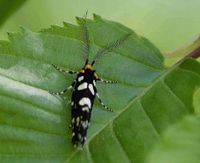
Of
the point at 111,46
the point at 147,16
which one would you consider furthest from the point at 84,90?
the point at 147,16

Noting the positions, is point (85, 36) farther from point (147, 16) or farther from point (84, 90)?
point (147, 16)

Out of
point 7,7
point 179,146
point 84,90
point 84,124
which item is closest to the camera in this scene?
point 179,146

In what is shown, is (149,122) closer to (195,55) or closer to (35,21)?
(195,55)

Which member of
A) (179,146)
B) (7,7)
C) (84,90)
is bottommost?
(7,7)

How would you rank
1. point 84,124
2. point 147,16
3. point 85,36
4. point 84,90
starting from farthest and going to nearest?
point 147,16 → point 84,90 → point 85,36 → point 84,124

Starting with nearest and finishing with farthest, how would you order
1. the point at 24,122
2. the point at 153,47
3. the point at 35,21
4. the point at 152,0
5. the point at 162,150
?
1. the point at 162,150
2. the point at 24,122
3. the point at 153,47
4. the point at 152,0
5. the point at 35,21

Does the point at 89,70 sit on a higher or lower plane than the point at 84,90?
higher

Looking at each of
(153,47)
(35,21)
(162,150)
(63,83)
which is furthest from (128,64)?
(162,150)
